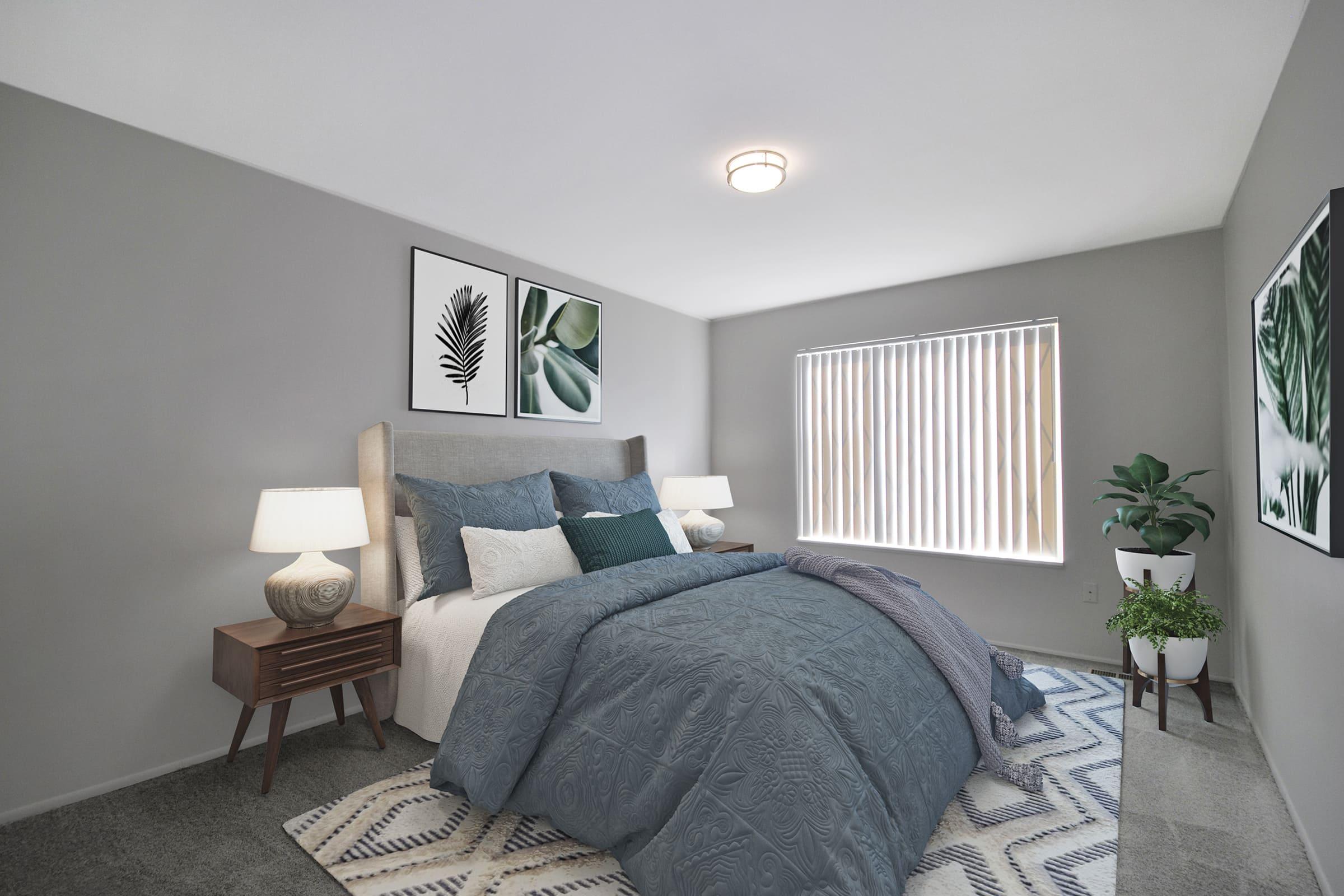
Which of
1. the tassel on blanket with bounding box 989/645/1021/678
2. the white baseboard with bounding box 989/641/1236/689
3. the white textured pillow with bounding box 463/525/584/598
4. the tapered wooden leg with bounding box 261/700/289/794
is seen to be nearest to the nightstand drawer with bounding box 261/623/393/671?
the tapered wooden leg with bounding box 261/700/289/794

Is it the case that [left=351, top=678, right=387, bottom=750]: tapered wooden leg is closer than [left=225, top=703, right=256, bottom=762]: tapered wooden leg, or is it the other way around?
[left=225, top=703, right=256, bottom=762]: tapered wooden leg

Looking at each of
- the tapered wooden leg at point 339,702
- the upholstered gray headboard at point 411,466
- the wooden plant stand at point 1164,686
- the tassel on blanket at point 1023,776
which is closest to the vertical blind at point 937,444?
the wooden plant stand at point 1164,686

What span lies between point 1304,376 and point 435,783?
282cm

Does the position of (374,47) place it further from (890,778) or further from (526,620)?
(890,778)

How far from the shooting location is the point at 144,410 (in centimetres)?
240

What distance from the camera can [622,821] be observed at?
68.6 inches

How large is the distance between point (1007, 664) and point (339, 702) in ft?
9.49

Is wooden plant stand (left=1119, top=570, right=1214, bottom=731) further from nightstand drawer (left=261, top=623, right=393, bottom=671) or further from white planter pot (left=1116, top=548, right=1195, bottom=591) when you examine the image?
nightstand drawer (left=261, top=623, right=393, bottom=671)

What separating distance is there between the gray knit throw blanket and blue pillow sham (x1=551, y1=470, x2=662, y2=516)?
1.22m

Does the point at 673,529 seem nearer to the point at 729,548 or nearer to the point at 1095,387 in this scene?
the point at 729,548

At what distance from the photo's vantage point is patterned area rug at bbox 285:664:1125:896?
1.75 m

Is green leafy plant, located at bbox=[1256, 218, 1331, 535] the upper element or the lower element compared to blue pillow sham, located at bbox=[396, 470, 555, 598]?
upper

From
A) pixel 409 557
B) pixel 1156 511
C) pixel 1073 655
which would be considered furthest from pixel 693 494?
pixel 1156 511

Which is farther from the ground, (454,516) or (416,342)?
(416,342)
